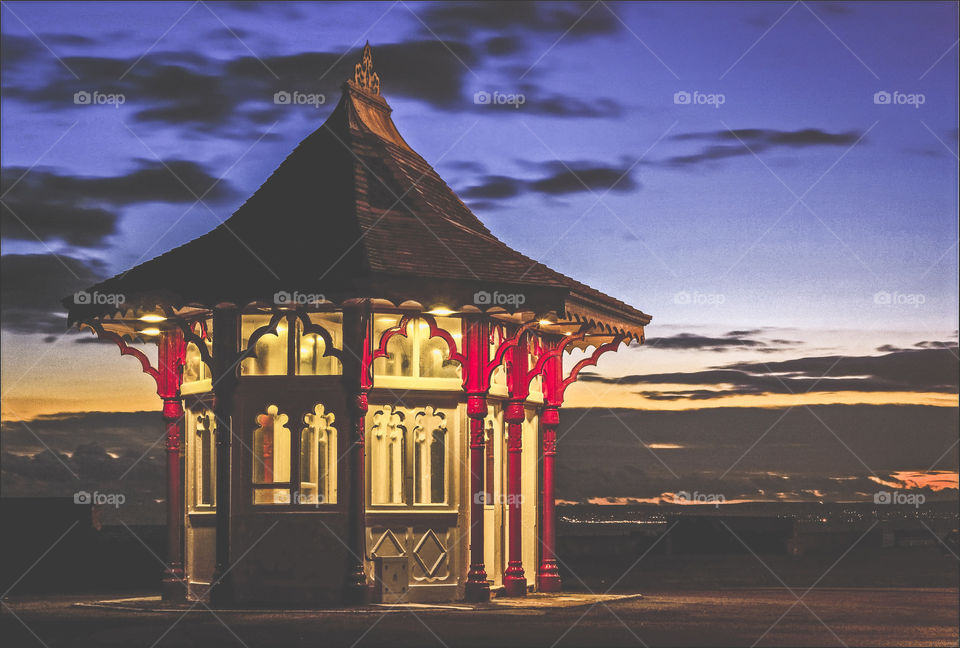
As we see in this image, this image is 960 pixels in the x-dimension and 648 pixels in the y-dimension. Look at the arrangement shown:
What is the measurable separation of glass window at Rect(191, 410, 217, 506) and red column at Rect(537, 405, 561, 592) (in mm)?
4719

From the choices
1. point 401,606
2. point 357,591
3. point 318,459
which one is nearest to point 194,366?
point 318,459

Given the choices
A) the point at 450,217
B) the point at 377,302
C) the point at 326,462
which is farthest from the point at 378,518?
the point at 450,217

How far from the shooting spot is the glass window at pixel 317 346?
1900cm

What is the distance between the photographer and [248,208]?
67.4 ft

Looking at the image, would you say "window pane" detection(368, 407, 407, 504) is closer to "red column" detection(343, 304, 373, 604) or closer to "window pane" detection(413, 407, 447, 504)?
"window pane" detection(413, 407, 447, 504)

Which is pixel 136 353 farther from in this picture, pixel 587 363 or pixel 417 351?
pixel 587 363

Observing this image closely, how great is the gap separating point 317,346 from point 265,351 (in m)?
0.67

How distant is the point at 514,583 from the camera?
67.2ft

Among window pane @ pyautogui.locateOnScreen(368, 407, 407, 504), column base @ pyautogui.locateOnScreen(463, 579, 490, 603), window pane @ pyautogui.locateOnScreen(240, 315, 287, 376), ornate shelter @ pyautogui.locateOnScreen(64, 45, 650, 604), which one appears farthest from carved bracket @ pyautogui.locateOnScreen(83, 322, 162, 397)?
column base @ pyautogui.locateOnScreen(463, 579, 490, 603)

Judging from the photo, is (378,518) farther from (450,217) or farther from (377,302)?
(450,217)

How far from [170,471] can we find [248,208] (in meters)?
3.77

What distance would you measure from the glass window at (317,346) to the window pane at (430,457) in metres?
1.34

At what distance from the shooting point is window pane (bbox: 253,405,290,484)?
19.2 metres

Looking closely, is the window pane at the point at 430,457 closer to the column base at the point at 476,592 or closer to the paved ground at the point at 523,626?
the column base at the point at 476,592
